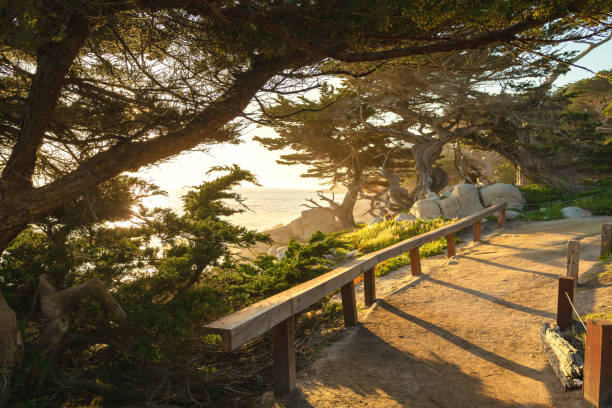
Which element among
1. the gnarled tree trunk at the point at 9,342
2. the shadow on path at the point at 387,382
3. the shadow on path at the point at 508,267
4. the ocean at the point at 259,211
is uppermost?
the gnarled tree trunk at the point at 9,342

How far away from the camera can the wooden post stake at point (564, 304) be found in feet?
12.0

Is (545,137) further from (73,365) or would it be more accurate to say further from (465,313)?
(73,365)

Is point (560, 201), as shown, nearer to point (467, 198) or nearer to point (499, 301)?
point (467, 198)

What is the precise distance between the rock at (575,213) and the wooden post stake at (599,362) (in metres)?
11.4

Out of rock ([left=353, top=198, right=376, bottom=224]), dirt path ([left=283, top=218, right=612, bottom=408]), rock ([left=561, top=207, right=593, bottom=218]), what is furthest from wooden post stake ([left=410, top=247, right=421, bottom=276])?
rock ([left=353, top=198, right=376, bottom=224])

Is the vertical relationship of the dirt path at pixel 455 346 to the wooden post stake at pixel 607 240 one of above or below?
below

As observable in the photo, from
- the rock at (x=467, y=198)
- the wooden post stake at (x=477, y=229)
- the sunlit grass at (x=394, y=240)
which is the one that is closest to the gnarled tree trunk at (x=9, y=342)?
the sunlit grass at (x=394, y=240)

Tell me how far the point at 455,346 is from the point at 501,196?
12171 millimetres

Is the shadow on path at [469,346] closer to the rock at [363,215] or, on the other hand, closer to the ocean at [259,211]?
the ocean at [259,211]

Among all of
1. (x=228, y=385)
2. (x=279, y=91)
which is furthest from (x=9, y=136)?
(x=228, y=385)

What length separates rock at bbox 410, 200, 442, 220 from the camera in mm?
14078

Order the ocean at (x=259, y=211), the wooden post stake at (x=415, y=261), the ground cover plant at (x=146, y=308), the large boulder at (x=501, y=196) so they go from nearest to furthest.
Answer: the ground cover plant at (x=146, y=308)
the wooden post stake at (x=415, y=261)
the ocean at (x=259, y=211)
the large boulder at (x=501, y=196)

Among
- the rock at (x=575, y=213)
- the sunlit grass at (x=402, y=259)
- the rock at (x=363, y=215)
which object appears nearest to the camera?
the sunlit grass at (x=402, y=259)

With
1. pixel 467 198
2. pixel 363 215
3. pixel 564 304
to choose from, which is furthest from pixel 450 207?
pixel 564 304
